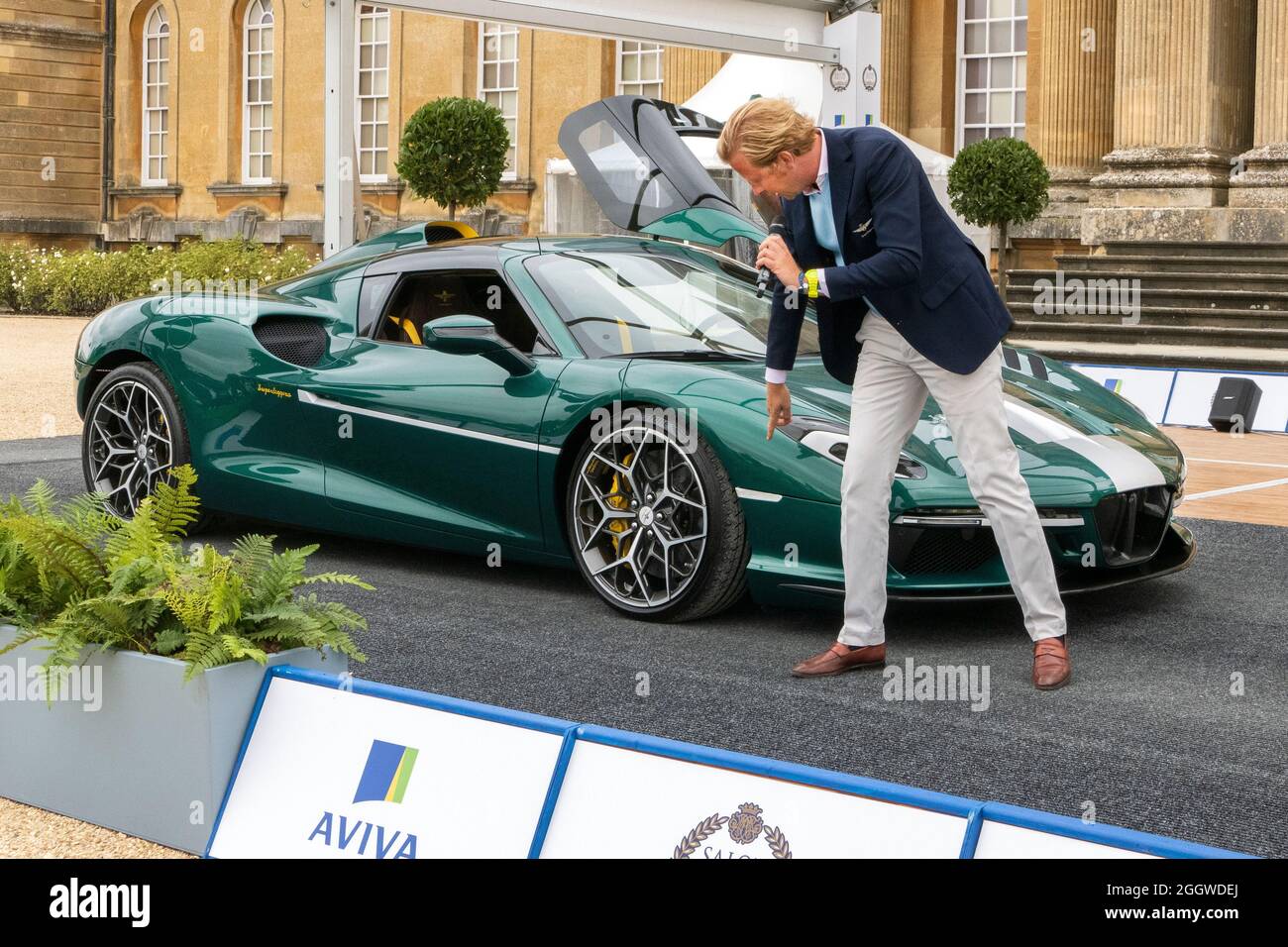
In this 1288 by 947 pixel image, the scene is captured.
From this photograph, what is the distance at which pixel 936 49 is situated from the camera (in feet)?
81.5

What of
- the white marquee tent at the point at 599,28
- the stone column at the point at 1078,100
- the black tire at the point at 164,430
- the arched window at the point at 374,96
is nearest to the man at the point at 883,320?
the black tire at the point at 164,430

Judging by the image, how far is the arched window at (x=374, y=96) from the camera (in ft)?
108

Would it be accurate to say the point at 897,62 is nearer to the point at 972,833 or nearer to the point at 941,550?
the point at 941,550

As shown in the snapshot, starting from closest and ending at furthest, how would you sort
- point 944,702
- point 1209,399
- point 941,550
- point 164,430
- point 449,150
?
1. point 944,702
2. point 941,550
3. point 164,430
4. point 1209,399
5. point 449,150

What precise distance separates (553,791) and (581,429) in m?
2.77

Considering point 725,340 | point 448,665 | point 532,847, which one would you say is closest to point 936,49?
point 725,340

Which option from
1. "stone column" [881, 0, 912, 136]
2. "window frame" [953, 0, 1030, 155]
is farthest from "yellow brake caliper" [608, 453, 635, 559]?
"stone column" [881, 0, 912, 136]

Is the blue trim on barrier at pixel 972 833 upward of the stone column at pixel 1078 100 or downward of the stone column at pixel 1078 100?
downward

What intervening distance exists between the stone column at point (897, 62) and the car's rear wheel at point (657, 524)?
789 inches

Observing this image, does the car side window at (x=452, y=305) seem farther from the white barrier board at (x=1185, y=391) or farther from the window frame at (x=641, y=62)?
the window frame at (x=641, y=62)

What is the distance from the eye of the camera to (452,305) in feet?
21.8

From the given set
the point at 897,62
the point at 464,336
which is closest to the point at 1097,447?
the point at 464,336
